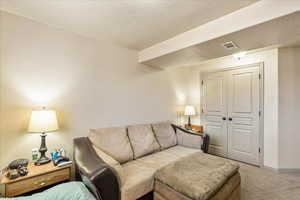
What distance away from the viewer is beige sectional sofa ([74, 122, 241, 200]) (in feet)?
4.50

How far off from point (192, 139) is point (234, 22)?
6.78 ft

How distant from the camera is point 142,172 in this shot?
70.5 inches

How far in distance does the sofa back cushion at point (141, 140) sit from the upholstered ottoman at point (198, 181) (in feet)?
2.25

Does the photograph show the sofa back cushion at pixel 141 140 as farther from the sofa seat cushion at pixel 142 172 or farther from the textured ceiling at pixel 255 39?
the textured ceiling at pixel 255 39

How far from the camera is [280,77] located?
2.72 meters

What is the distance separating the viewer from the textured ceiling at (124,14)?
4.98 ft

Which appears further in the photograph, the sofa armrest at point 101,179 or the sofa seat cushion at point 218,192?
the sofa seat cushion at point 218,192

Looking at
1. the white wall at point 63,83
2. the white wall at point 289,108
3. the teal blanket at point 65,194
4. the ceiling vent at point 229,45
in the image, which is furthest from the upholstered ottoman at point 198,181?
the white wall at point 289,108

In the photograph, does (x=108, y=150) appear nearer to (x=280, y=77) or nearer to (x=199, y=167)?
(x=199, y=167)

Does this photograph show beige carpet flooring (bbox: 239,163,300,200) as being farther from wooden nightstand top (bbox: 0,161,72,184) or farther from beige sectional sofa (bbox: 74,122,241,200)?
wooden nightstand top (bbox: 0,161,72,184)

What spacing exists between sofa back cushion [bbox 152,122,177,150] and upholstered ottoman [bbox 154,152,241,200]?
0.87 m

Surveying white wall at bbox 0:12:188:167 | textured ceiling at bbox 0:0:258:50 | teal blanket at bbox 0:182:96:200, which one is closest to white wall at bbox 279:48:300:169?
textured ceiling at bbox 0:0:258:50

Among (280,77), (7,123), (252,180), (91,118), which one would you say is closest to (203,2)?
(91,118)

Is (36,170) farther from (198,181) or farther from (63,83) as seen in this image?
(198,181)
